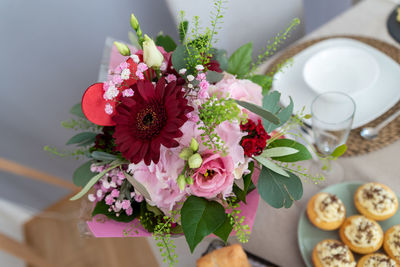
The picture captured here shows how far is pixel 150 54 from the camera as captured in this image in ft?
1.65

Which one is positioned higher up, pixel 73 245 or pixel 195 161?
pixel 195 161

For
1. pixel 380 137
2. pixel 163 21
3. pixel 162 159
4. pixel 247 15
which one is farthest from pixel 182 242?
pixel 163 21

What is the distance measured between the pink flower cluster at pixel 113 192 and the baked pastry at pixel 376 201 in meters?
0.47

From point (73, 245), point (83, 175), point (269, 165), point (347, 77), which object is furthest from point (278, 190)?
point (73, 245)

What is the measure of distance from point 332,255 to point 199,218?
0.31 m

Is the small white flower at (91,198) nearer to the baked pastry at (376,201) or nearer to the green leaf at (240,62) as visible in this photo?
the green leaf at (240,62)

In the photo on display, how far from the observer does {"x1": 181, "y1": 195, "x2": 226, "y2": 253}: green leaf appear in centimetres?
50

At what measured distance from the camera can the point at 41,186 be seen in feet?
5.80

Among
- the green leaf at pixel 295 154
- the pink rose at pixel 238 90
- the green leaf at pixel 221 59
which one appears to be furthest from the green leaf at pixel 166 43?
the green leaf at pixel 295 154

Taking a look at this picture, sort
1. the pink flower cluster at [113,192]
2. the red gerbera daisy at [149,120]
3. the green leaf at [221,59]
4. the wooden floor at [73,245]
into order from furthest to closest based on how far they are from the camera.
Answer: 1. the wooden floor at [73,245]
2. the green leaf at [221,59]
3. the pink flower cluster at [113,192]
4. the red gerbera daisy at [149,120]

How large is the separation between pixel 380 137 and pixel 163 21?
909 millimetres

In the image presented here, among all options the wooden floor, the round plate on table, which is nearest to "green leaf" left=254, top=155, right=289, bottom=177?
the round plate on table

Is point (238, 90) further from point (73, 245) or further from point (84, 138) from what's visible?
point (73, 245)

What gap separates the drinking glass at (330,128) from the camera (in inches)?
28.3
